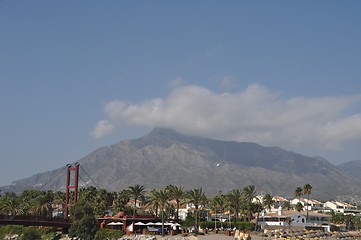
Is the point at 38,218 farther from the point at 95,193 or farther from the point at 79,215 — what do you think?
the point at 95,193

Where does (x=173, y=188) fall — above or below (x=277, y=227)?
above

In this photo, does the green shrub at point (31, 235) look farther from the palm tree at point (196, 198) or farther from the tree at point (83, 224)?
the palm tree at point (196, 198)

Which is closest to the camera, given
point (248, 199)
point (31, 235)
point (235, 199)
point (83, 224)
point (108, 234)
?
point (83, 224)

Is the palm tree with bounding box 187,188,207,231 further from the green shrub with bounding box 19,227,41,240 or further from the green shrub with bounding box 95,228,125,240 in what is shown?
the green shrub with bounding box 19,227,41,240

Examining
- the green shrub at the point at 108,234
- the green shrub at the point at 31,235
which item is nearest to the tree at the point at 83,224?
the green shrub at the point at 108,234

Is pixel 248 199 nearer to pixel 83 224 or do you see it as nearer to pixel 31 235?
pixel 31 235

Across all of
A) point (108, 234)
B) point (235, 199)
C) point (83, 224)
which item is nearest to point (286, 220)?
point (235, 199)

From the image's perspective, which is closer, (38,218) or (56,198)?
(38,218)

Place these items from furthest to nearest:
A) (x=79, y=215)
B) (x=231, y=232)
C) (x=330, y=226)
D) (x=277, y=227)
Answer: (x=330, y=226) → (x=277, y=227) → (x=231, y=232) → (x=79, y=215)

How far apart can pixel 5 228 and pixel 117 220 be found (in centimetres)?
2912

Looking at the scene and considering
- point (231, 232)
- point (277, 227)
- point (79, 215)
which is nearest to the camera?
point (79, 215)

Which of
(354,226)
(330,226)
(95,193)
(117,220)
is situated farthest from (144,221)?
(354,226)

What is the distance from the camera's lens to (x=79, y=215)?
8700 centimetres

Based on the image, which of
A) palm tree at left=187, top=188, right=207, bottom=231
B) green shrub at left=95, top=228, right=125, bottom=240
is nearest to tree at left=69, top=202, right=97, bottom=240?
green shrub at left=95, top=228, right=125, bottom=240
